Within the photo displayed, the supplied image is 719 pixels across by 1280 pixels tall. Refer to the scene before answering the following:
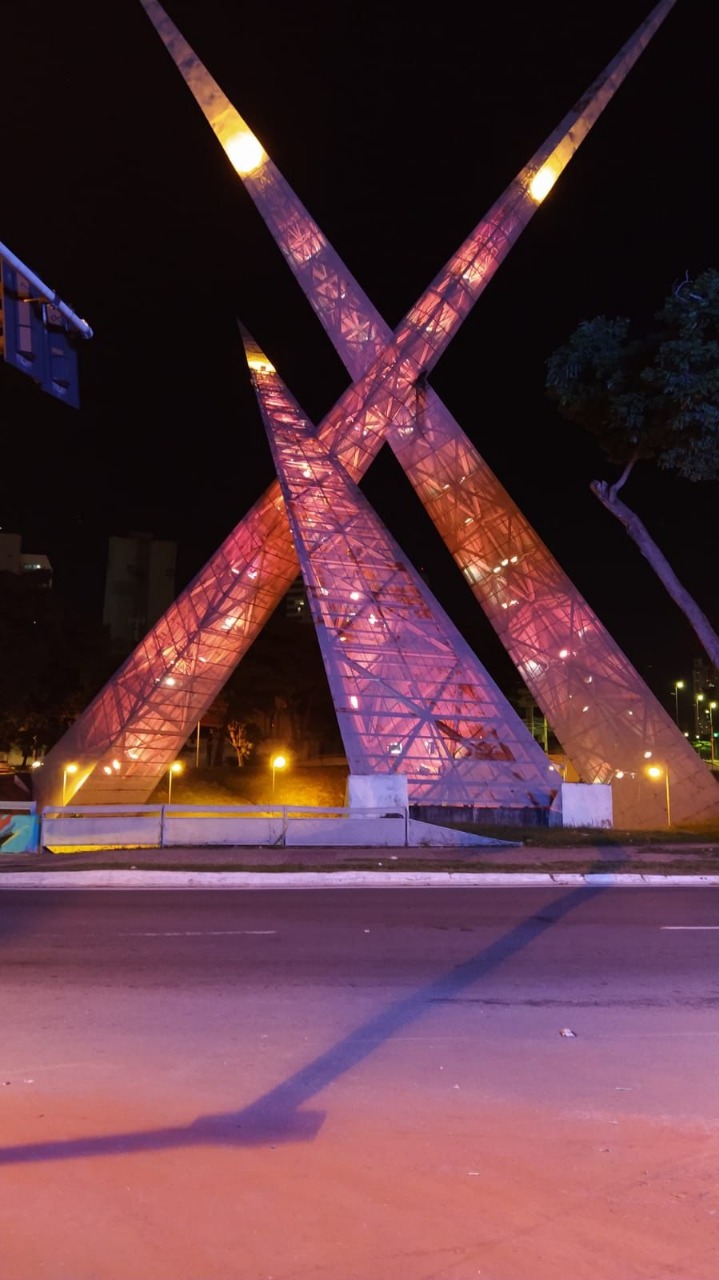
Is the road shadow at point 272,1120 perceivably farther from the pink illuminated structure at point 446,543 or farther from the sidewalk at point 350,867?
the pink illuminated structure at point 446,543

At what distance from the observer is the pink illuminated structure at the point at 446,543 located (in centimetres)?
2839

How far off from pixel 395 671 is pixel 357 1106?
20465 mm

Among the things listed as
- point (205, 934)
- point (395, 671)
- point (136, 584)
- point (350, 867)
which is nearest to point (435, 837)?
point (350, 867)

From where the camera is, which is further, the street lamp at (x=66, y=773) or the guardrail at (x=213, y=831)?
the street lamp at (x=66, y=773)

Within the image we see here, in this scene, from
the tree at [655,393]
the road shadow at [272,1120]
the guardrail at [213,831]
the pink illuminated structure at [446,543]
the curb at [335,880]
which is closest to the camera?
the road shadow at [272,1120]

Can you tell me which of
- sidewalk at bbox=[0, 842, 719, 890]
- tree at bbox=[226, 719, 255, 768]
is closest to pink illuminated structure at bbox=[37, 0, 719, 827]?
sidewalk at bbox=[0, 842, 719, 890]

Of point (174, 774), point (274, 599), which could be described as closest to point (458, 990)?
point (274, 599)

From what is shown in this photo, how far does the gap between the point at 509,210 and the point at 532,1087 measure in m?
33.4

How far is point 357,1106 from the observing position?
17.2 feet

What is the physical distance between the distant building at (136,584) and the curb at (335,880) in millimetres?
78077

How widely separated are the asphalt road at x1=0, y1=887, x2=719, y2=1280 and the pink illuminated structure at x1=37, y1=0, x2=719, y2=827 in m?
18.8

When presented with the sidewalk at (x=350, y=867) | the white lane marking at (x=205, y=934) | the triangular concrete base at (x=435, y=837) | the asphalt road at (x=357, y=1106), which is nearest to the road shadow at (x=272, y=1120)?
the asphalt road at (x=357, y=1106)

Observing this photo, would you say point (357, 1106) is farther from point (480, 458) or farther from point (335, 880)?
point (480, 458)

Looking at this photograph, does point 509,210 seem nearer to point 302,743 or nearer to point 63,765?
point 63,765
